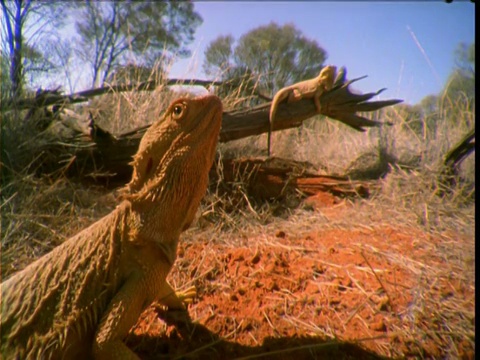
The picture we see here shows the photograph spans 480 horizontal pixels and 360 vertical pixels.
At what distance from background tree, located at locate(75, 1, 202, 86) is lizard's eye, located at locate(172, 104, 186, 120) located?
3307mm

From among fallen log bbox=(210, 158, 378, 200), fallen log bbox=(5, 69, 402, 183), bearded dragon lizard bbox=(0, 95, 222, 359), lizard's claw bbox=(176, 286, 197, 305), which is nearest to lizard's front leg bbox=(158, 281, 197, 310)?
lizard's claw bbox=(176, 286, 197, 305)

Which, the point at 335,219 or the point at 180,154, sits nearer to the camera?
the point at 180,154

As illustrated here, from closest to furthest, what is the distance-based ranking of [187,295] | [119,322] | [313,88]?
[119,322] < [187,295] < [313,88]

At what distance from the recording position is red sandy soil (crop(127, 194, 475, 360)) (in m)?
1.66

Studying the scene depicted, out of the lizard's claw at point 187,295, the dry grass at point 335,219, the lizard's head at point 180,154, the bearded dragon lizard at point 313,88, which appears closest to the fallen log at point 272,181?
the dry grass at point 335,219

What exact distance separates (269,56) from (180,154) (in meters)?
2.47

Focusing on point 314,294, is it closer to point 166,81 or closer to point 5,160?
point 5,160

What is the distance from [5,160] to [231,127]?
2.87m

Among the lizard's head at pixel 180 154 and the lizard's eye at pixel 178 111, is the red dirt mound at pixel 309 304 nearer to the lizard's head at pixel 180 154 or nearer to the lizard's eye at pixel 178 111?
the lizard's head at pixel 180 154

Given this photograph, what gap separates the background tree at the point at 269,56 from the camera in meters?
3.21

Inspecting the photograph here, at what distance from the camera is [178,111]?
1688 mm

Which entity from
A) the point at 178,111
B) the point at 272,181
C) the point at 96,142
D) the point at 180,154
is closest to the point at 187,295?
the point at 180,154

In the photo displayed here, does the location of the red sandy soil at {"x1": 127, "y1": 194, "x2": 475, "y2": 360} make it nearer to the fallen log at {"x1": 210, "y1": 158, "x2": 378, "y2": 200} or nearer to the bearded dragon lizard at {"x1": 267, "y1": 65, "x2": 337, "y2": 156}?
the fallen log at {"x1": 210, "y1": 158, "x2": 378, "y2": 200}

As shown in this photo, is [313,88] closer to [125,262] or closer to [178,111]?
[178,111]
